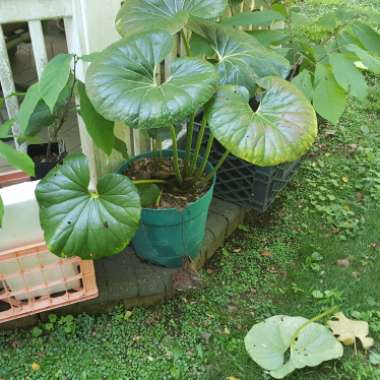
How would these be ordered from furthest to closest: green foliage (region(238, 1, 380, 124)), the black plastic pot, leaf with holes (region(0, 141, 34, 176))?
the black plastic pot, green foliage (region(238, 1, 380, 124)), leaf with holes (region(0, 141, 34, 176))

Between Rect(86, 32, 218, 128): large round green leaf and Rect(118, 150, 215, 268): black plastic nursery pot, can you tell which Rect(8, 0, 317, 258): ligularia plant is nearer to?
Rect(86, 32, 218, 128): large round green leaf

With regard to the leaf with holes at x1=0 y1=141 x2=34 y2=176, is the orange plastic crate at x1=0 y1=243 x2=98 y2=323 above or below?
below

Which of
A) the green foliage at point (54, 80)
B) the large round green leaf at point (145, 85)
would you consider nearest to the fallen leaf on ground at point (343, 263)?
the large round green leaf at point (145, 85)

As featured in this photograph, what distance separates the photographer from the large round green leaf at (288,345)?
1.72m

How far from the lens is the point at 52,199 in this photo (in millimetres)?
1478

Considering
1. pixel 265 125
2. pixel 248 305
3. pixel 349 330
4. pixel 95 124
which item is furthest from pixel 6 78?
pixel 349 330

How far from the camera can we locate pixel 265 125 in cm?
138

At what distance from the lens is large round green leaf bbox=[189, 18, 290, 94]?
1570 mm

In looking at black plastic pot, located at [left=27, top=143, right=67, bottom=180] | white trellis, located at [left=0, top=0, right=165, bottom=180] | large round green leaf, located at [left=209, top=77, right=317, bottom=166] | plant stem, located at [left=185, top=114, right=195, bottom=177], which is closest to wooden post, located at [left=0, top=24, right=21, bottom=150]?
white trellis, located at [left=0, top=0, right=165, bottom=180]

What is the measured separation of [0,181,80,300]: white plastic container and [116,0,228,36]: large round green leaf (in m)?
0.63

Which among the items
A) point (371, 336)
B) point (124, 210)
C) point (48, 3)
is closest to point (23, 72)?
point (48, 3)

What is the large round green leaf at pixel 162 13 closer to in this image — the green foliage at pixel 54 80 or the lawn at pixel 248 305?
the green foliage at pixel 54 80

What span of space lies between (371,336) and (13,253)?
1.42 meters

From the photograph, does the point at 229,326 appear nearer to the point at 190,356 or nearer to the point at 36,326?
the point at 190,356
